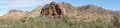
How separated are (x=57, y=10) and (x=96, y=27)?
109ft

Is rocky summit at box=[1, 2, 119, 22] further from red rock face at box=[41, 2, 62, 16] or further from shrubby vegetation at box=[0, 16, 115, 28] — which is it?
shrubby vegetation at box=[0, 16, 115, 28]

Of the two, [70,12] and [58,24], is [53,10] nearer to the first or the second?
[70,12]

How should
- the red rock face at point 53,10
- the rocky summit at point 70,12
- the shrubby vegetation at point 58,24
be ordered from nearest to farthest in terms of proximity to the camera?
the shrubby vegetation at point 58,24
the red rock face at point 53,10
the rocky summit at point 70,12

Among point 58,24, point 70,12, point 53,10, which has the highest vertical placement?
point 58,24

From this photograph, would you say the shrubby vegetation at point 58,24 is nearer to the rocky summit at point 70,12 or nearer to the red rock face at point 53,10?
the rocky summit at point 70,12

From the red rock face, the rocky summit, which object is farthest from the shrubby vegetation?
the red rock face

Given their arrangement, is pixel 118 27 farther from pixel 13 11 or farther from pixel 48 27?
pixel 13 11

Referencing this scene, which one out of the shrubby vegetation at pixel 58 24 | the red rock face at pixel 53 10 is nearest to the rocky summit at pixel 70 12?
the red rock face at pixel 53 10

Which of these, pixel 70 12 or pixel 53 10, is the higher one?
pixel 53 10

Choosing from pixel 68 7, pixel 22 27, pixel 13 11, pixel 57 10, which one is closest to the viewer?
pixel 22 27

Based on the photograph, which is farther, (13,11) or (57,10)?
(13,11)

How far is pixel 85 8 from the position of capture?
93.6 m

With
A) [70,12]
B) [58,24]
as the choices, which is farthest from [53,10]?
[58,24]

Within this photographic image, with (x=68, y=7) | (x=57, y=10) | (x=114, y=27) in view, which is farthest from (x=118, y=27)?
(x=68, y=7)
